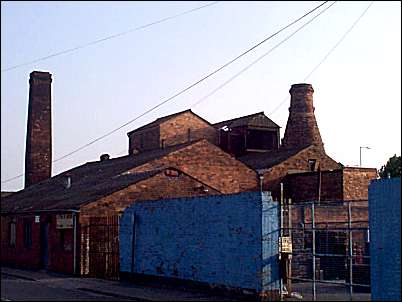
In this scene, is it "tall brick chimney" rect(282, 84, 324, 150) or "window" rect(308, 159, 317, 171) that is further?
"tall brick chimney" rect(282, 84, 324, 150)

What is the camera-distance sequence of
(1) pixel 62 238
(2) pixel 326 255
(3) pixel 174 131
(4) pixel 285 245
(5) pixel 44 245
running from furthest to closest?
(3) pixel 174 131, (5) pixel 44 245, (1) pixel 62 238, (4) pixel 285 245, (2) pixel 326 255

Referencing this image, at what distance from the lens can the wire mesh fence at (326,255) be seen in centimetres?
1936

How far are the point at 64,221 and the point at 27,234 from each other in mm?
5592

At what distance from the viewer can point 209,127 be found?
6028 centimetres

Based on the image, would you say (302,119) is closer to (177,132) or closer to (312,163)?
(312,163)

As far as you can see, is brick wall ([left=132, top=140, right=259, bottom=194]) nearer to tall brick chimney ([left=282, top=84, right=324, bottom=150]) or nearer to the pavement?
the pavement

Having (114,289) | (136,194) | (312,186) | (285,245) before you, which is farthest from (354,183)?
(285,245)

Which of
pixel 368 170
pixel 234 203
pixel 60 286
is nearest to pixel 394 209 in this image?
pixel 234 203

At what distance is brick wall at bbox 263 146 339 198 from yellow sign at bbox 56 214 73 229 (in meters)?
15.7

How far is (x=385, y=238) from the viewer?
54.5 ft

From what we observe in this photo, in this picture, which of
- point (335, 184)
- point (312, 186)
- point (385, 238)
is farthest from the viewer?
point (312, 186)

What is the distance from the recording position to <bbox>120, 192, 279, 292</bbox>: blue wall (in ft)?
65.4


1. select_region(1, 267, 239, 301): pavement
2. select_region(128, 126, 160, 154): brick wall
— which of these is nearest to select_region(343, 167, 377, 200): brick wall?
select_region(1, 267, 239, 301): pavement

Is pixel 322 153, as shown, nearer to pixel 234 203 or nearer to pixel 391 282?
pixel 234 203
